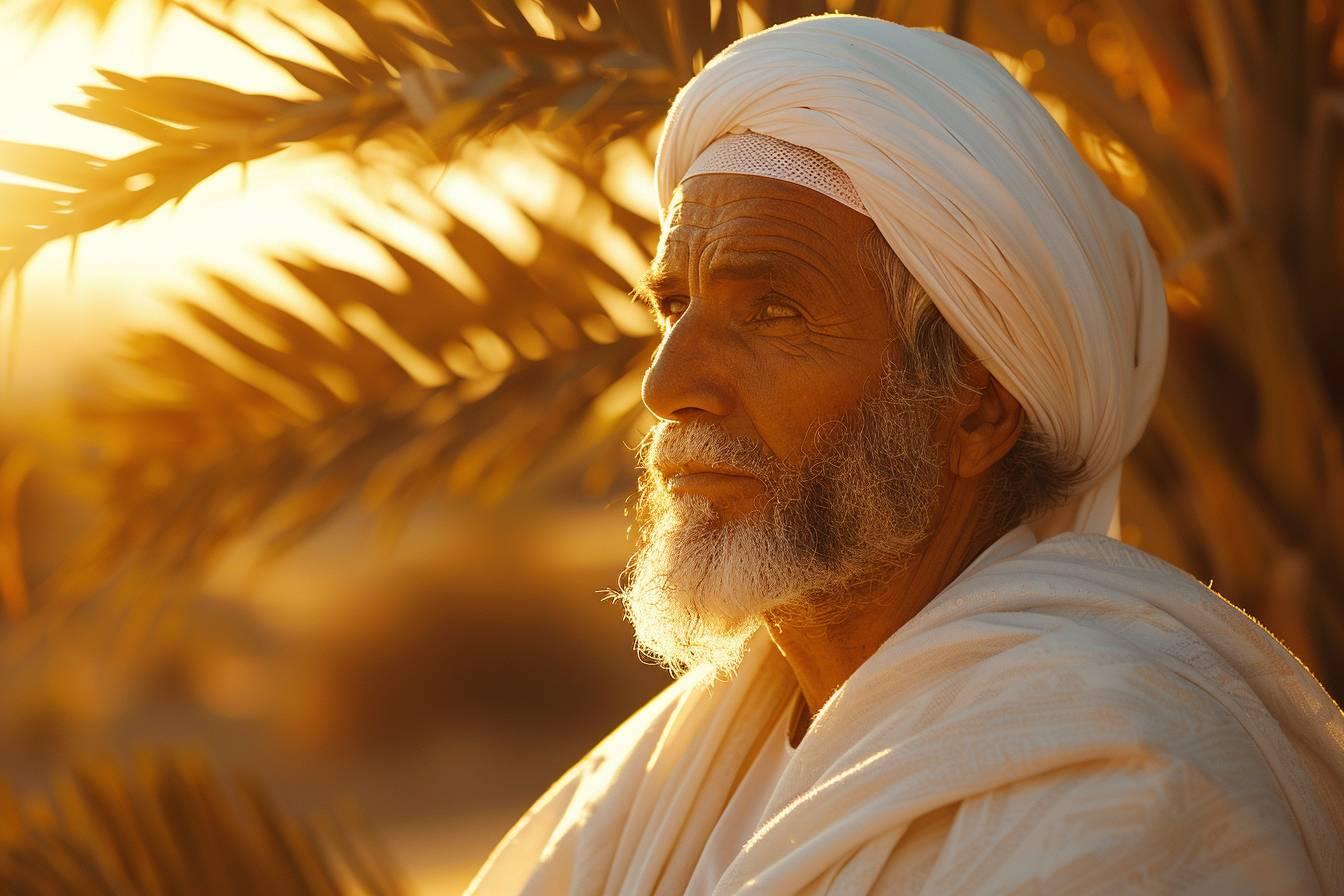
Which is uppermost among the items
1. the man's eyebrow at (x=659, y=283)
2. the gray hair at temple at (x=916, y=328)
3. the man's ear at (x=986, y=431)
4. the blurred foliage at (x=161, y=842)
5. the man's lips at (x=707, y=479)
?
the man's eyebrow at (x=659, y=283)

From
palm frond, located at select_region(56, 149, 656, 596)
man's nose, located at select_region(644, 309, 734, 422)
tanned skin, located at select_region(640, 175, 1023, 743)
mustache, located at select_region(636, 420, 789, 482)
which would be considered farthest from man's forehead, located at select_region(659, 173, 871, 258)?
palm frond, located at select_region(56, 149, 656, 596)

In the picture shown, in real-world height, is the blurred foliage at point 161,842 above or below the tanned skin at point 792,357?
below

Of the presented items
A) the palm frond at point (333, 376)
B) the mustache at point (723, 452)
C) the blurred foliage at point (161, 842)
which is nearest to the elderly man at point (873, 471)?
the mustache at point (723, 452)

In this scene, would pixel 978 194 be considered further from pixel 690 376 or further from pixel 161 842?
pixel 161 842

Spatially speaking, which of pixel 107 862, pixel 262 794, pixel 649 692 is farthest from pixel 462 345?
pixel 649 692

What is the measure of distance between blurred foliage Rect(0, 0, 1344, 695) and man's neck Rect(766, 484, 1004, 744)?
914 mm

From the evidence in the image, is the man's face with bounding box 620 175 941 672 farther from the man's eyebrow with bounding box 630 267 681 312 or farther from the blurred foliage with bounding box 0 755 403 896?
the blurred foliage with bounding box 0 755 403 896

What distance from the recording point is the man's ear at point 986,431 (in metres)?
2.13

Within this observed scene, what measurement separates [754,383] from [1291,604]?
1482 millimetres

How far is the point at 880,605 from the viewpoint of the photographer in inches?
83.4

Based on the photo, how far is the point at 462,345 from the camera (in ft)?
10.8

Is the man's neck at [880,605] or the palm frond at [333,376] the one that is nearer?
the man's neck at [880,605]

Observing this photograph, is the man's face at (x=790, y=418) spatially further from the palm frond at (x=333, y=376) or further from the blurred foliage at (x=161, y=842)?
the blurred foliage at (x=161, y=842)

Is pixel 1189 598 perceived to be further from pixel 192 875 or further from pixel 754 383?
pixel 192 875
